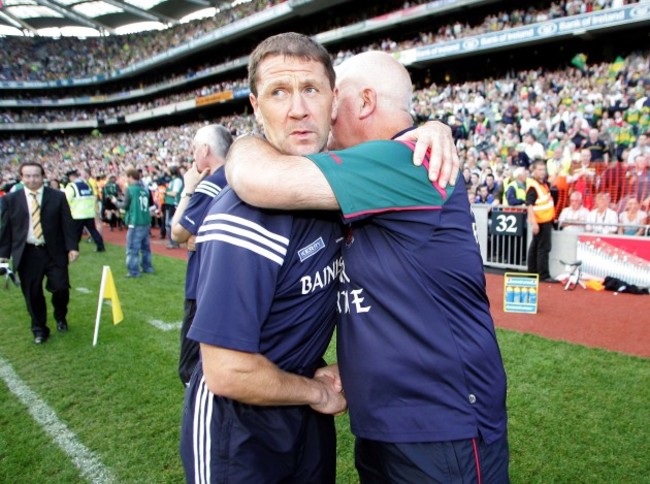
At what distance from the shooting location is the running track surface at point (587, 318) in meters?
5.84

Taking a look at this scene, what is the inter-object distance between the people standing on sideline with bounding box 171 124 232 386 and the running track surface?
14.5 feet

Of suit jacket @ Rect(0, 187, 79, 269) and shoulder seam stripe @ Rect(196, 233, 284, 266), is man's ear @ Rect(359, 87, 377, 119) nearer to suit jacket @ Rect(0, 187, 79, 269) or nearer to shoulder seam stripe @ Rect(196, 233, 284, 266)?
shoulder seam stripe @ Rect(196, 233, 284, 266)

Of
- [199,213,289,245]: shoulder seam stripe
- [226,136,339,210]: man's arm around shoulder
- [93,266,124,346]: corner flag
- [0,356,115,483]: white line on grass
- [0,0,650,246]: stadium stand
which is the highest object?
[0,0,650,246]: stadium stand

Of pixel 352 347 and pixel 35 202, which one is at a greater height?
pixel 35 202

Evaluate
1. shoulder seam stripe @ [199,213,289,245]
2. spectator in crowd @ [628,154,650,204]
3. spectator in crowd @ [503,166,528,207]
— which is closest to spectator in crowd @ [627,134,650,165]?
spectator in crowd @ [628,154,650,204]

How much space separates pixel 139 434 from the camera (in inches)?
156

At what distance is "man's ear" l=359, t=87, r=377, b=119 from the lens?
1757mm

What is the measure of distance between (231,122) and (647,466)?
121ft

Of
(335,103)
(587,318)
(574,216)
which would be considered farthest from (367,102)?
(574,216)

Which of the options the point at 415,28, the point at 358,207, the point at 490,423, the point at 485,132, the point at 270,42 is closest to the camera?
the point at 358,207

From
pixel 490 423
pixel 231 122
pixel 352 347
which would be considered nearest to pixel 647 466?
pixel 490 423

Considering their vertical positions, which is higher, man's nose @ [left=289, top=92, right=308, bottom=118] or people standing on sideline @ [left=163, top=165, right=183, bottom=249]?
man's nose @ [left=289, top=92, right=308, bottom=118]

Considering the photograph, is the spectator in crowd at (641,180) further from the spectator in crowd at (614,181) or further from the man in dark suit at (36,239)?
the man in dark suit at (36,239)

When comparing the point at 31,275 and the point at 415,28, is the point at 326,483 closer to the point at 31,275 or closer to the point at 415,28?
the point at 31,275
